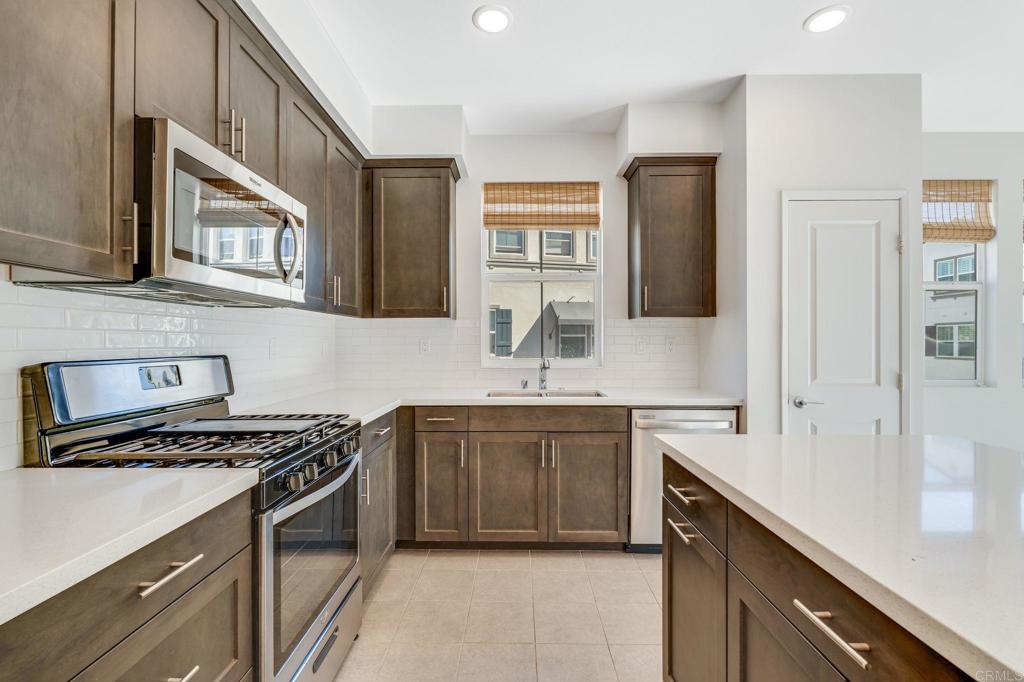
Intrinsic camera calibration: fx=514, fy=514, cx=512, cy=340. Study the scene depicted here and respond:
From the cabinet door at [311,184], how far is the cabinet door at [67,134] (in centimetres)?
92

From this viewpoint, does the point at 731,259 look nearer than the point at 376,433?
No

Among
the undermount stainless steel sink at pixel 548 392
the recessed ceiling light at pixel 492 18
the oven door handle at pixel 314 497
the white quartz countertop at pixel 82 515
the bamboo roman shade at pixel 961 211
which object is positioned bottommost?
the oven door handle at pixel 314 497

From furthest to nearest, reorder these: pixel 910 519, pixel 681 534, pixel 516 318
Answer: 1. pixel 516 318
2. pixel 681 534
3. pixel 910 519

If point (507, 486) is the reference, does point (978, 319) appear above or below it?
above

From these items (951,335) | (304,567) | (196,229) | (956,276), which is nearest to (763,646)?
(304,567)

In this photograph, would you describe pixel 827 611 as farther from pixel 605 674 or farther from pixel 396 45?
pixel 396 45

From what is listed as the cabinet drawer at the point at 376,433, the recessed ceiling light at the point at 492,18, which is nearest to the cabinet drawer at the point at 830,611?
the cabinet drawer at the point at 376,433

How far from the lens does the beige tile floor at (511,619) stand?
197cm

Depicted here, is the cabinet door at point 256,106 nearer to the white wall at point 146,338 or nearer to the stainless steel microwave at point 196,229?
the stainless steel microwave at point 196,229

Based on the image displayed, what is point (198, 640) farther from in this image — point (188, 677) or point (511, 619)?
point (511, 619)

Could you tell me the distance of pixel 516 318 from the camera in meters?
3.75

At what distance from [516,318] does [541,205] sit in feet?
2.72

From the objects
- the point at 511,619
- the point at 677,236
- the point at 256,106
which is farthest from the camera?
the point at 677,236

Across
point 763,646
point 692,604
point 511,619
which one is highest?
point 763,646
